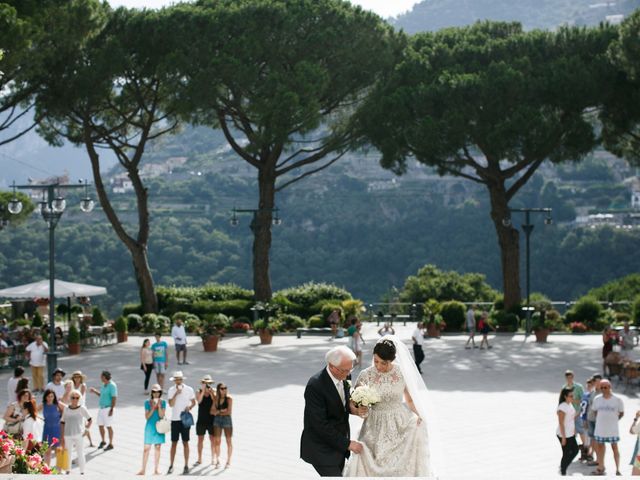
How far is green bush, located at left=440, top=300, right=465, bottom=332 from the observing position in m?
34.8

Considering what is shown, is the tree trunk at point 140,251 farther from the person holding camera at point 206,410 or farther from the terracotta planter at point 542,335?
the person holding camera at point 206,410

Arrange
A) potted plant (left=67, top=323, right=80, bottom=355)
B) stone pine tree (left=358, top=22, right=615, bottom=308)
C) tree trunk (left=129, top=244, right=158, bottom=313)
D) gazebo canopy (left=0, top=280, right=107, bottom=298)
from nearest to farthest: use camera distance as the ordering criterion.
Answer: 1. potted plant (left=67, top=323, right=80, bottom=355)
2. gazebo canopy (left=0, top=280, right=107, bottom=298)
3. stone pine tree (left=358, top=22, right=615, bottom=308)
4. tree trunk (left=129, top=244, right=158, bottom=313)

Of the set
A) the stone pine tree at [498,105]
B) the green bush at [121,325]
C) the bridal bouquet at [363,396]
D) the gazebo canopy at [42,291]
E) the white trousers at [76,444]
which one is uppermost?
the stone pine tree at [498,105]

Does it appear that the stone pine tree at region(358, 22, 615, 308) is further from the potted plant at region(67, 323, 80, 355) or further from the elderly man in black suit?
the elderly man in black suit

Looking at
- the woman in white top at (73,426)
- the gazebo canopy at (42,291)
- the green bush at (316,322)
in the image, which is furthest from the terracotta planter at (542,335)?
the woman in white top at (73,426)

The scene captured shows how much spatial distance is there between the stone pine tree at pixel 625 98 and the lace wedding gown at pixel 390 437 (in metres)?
26.8

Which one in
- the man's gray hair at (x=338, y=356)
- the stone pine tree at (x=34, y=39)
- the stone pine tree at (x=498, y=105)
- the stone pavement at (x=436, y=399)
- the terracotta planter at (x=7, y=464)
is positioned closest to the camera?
the man's gray hair at (x=338, y=356)

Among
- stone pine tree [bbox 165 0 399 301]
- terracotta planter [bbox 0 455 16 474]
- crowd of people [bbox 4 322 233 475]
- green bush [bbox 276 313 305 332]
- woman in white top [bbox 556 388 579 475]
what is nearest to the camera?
terracotta planter [bbox 0 455 16 474]

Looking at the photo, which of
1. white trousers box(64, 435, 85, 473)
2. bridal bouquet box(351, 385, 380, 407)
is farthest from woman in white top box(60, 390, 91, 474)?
bridal bouquet box(351, 385, 380, 407)

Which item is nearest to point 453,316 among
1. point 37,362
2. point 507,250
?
point 507,250

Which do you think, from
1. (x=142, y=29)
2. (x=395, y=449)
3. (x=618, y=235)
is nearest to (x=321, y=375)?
(x=395, y=449)

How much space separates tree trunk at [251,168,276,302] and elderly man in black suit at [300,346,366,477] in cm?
2971

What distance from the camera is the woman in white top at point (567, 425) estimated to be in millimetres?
13750

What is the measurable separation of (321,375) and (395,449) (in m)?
0.81
